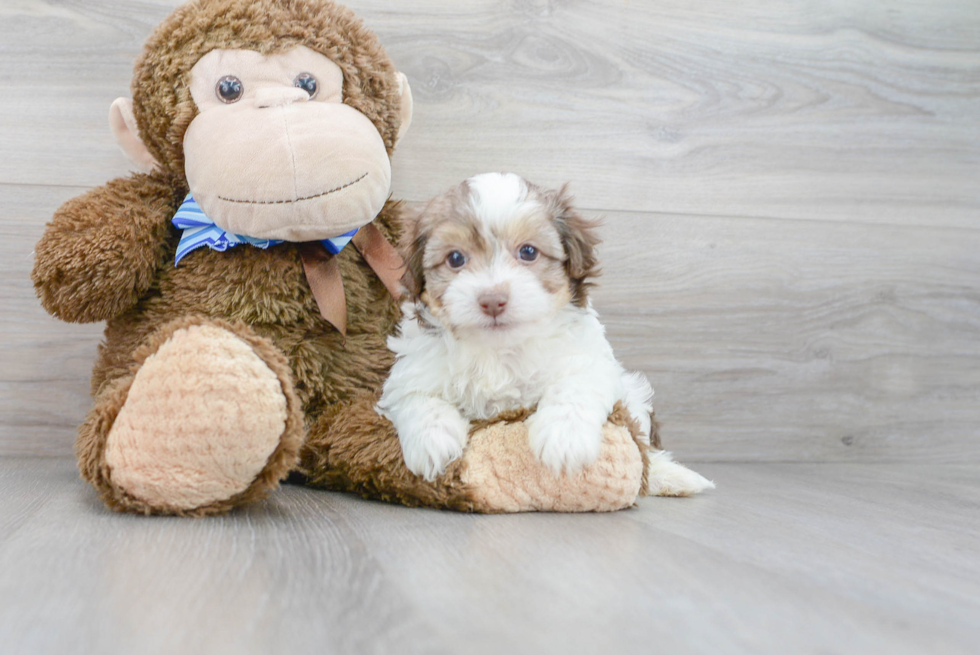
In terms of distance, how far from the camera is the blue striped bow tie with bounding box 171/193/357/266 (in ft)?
5.11

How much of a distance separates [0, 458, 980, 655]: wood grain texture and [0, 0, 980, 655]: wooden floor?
2 centimetres

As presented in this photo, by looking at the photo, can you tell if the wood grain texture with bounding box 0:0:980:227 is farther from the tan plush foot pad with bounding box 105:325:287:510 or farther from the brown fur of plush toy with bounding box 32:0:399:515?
the tan plush foot pad with bounding box 105:325:287:510

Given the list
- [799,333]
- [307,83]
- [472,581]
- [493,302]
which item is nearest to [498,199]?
[493,302]

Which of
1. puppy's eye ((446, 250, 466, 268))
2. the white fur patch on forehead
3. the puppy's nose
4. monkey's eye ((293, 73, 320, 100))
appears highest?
monkey's eye ((293, 73, 320, 100))

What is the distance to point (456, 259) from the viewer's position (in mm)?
1440

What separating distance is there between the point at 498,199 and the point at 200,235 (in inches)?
23.2

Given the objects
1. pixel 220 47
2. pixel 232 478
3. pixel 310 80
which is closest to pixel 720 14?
pixel 310 80

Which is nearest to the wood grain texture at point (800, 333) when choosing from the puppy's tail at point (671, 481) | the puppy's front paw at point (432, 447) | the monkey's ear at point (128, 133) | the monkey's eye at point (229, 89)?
the puppy's tail at point (671, 481)

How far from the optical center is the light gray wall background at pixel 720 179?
6.34 feet

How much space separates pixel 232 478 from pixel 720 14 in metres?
1.73

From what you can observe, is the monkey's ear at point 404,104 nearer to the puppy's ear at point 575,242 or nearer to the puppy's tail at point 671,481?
the puppy's ear at point 575,242

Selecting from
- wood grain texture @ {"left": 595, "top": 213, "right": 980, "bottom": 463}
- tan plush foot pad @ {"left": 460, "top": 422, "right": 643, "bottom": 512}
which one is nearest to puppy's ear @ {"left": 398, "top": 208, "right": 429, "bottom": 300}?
tan plush foot pad @ {"left": 460, "top": 422, "right": 643, "bottom": 512}

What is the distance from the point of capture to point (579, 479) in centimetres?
135

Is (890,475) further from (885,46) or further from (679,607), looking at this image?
(679,607)
